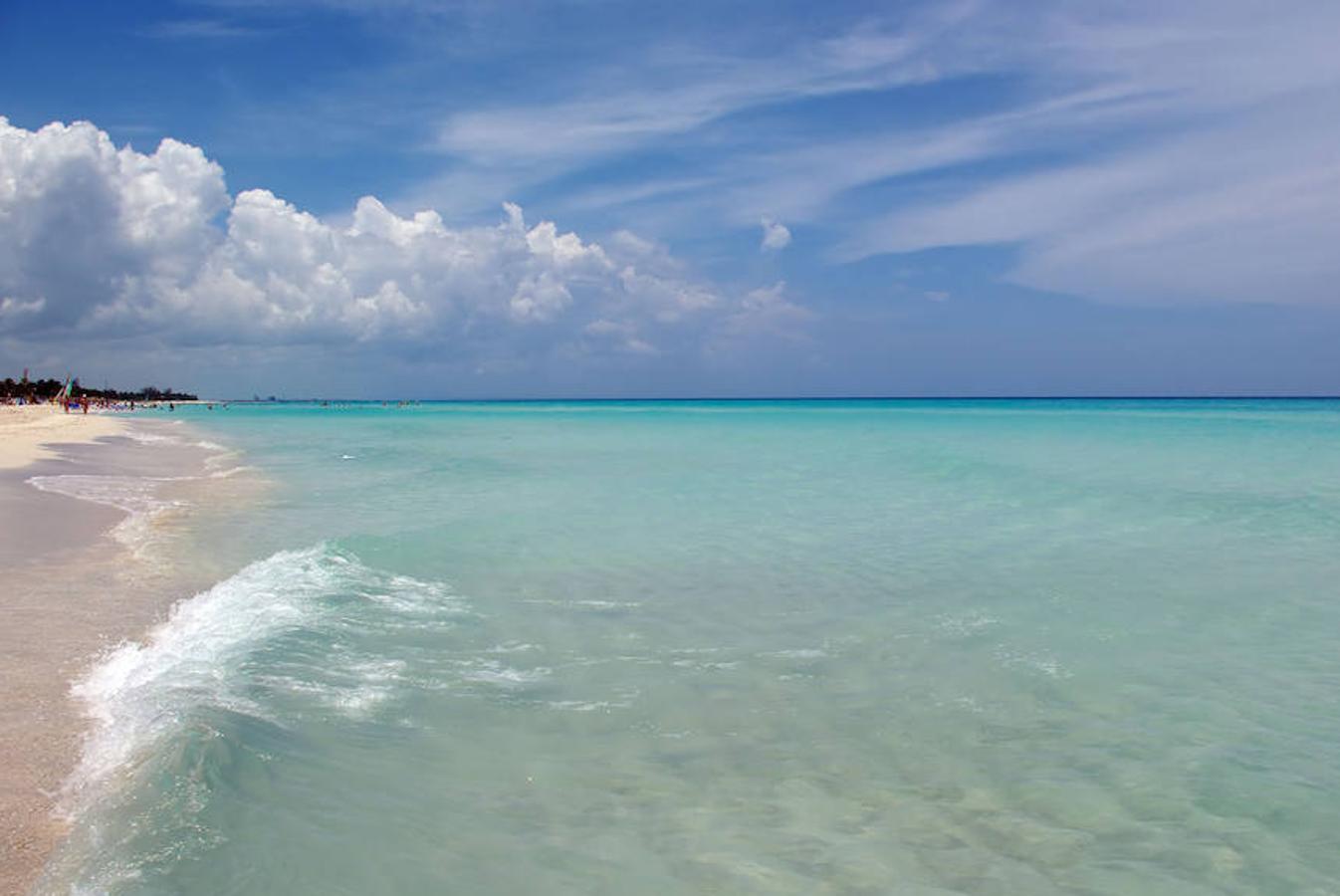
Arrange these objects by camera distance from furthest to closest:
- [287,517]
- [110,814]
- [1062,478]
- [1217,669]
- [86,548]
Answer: [1062,478]
[287,517]
[86,548]
[1217,669]
[110,814]

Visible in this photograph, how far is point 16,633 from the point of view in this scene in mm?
6633

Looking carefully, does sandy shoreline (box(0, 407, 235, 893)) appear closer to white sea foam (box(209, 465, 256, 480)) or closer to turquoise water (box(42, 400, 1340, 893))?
turquoise water (box(42, 400, 1340, 893))

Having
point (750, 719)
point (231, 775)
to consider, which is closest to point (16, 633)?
point (231, 775)

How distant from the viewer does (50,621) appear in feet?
23.1

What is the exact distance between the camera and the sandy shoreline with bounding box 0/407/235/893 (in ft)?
12.8

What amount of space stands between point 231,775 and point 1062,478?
64.7 ft

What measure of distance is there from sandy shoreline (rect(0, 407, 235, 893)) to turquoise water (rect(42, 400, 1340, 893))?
0.64 ft

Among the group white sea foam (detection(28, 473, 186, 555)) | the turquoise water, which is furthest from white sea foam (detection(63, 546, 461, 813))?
white sea foam (detection(28, 473, 186, 555))

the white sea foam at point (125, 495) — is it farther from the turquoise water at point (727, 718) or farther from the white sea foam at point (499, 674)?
the white sea foam at point (499, 674)

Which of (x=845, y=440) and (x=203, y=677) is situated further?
(x=845, y=440)

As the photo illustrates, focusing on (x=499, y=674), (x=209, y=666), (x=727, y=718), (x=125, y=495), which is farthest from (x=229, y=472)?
(x=727, y=718)

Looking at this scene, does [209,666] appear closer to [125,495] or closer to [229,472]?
[125,495]

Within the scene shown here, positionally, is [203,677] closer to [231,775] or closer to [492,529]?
[231,775]

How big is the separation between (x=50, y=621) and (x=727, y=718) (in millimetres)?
5823
